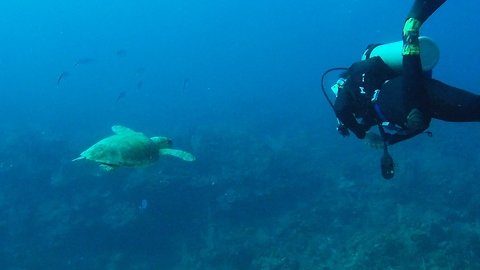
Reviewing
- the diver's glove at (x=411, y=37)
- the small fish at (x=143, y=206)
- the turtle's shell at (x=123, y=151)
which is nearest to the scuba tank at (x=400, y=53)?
the diver's glove at (x=411, y=37)

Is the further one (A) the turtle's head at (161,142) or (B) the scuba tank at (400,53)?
(A) the turtle's head at (161,142)

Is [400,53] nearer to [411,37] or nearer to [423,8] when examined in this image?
[411,37]

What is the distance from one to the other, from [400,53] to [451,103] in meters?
0.74

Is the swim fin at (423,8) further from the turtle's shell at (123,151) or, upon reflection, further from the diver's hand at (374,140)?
the turtle's shell at (123,151)

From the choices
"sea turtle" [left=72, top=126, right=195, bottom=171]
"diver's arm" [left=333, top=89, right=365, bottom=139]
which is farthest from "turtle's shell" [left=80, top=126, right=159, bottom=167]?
"diver's arm" [left=333, top=89, right=365, bottom=139]

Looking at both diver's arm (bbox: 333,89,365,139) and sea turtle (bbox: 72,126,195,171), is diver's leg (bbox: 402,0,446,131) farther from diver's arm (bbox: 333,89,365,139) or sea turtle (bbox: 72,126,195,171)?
sea turtle (bbox: 72,126,195,171)

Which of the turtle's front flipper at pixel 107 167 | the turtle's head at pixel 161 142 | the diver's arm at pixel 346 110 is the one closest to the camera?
the diver's arm at pixel 346 110

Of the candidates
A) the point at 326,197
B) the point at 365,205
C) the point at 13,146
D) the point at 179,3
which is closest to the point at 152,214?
the point at 326,197

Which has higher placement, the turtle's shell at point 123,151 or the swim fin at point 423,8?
the swim fin at point 423,8

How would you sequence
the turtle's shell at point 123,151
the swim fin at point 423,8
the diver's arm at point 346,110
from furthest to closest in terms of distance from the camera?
1. the turtle's shell at point 123,151
2. the diver's arm at point 346,110
3. the swim fin at point 423,8

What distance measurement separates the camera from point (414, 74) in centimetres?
302

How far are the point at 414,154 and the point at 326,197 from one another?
5956mm

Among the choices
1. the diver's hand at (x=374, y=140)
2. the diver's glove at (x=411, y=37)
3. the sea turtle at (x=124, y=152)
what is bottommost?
the sea turtle at (x=124, y=152)

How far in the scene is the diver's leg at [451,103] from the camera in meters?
3.00
